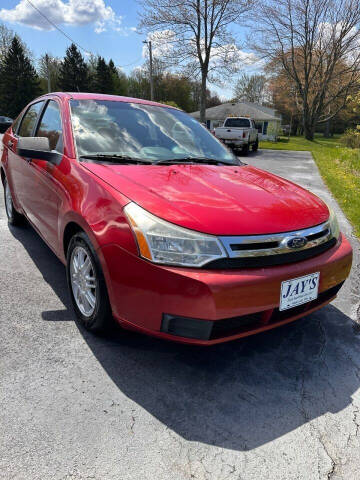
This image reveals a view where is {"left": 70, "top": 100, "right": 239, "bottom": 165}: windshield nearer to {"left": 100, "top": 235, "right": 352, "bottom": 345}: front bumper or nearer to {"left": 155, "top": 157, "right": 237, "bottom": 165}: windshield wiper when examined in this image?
{"left": 155, "top": 157, "right": 237, "bottom": 165}: windshield wiper

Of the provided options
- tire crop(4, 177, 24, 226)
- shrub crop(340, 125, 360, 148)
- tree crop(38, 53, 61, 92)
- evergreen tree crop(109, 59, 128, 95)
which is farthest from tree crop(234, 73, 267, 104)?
tire crop(4, 177, 24, 226)

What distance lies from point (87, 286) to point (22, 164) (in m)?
Result: 1.94

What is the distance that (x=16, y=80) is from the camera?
47.2m

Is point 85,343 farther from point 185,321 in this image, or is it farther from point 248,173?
point 248,173

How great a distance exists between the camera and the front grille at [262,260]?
1870 millimetres

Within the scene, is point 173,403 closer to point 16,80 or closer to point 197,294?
point 197,294

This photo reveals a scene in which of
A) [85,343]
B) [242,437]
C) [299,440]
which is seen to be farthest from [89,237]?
[299,440]

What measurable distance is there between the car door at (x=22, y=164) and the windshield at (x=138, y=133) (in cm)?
89

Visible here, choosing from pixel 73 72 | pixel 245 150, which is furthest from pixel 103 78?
pixel 245 150

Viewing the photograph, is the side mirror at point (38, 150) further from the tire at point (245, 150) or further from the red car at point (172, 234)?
the tire at point (245, 150)

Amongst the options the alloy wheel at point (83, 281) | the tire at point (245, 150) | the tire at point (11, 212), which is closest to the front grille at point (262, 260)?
the alloy wheel at point (83, 281)

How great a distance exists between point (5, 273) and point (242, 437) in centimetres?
263

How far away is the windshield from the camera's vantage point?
278 centimetres

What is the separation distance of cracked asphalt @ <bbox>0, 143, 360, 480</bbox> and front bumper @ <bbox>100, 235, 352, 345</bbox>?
35cm
